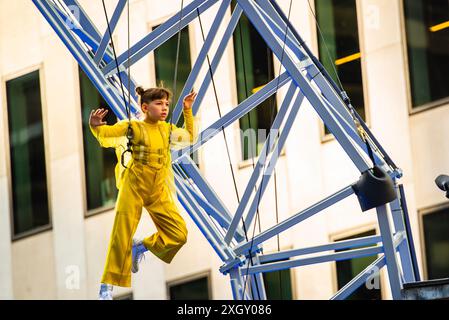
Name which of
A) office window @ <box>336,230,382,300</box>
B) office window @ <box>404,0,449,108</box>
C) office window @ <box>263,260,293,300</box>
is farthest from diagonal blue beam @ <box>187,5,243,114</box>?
office window @ <box>263,260,293,300</box>

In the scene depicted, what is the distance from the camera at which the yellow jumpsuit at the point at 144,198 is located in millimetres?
18312

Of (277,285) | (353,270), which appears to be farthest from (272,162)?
(277,285)

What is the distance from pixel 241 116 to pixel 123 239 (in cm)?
342

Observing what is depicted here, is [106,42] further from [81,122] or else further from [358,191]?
[81,122]

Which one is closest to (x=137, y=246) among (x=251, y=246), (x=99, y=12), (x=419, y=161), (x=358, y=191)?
(x=251, y=246)

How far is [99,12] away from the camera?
103ft

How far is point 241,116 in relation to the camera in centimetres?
2117

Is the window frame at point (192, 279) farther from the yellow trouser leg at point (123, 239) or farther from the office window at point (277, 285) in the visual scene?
the yellow trouser leg at point (123, 239)

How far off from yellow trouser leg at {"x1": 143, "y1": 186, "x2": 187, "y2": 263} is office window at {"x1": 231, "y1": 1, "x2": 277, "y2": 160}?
473 inches

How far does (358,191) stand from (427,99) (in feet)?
33.9

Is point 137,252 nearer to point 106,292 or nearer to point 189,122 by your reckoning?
point 106,292

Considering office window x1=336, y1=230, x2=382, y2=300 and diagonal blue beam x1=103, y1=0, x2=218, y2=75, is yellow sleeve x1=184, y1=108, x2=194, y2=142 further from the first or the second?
office window x1=336, y1=230, x2=382, y2=300

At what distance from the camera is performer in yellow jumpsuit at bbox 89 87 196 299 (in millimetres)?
18266
